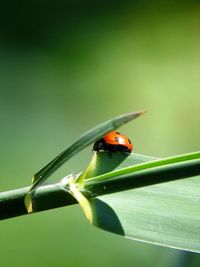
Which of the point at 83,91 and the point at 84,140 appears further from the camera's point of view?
the point at 83,91

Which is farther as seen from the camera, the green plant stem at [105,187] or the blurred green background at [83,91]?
the blurred green background at [83,91]

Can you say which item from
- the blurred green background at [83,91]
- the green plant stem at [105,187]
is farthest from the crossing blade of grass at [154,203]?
the blurred green background at [83,91]

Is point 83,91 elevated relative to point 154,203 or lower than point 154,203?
lower

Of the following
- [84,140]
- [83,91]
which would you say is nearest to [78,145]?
[84,140]

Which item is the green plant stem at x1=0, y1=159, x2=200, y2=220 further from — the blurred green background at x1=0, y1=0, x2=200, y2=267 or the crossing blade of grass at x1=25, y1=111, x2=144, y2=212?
the blurred green background at x1=0, y1=0, x2=200, y2=267

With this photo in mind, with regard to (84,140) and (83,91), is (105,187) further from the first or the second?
(83,91)

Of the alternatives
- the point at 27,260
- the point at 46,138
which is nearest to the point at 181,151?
the point at 46,138

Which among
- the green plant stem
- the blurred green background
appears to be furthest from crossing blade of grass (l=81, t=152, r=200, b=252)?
the blurred green background

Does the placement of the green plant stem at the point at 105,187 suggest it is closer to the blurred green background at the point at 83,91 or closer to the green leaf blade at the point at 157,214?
the green leaf blade at the point at 157,214
